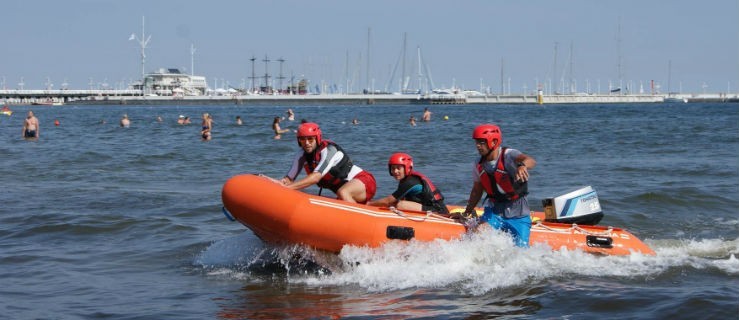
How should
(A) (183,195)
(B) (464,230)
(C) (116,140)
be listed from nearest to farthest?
(B) (464,230)
(A) (183,195)
(C) (116,140)

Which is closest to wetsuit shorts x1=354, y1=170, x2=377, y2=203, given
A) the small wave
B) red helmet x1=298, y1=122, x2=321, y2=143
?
red helmet x1=298, y1=122, x2=321, y2=143

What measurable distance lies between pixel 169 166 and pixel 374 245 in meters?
11.7

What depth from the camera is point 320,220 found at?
7.22 metres

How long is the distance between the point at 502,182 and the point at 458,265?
2.98ft

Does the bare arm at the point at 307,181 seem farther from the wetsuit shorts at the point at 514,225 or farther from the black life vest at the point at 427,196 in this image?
the wetsuit shorts at the point at 514,225

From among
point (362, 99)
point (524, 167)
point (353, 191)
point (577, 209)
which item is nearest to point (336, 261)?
point (353, 191)

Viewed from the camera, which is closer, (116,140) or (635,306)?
(635,306)

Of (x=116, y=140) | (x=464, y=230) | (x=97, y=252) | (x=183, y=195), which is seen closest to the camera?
(x=464, y=230)

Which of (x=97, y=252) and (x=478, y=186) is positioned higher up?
(x=478, y=186)

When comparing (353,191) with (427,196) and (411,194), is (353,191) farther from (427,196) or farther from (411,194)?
(427,196)

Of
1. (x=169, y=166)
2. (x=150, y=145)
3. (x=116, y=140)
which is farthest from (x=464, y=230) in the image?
(x=116, y=140)

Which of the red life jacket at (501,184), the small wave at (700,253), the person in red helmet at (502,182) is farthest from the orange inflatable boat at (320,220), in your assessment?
the small wave at (700,253)

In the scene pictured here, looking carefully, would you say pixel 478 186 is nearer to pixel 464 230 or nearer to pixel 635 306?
pixel 464 230

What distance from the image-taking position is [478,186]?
7.09 metres
